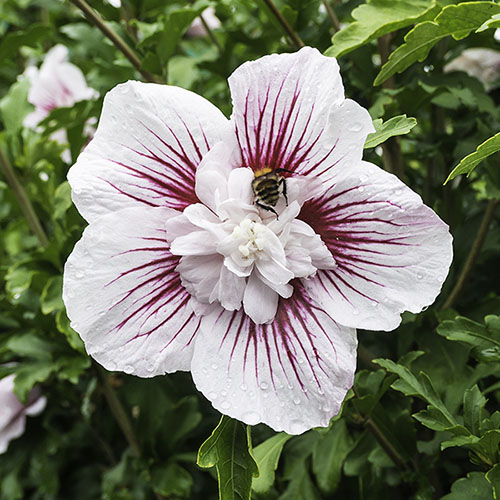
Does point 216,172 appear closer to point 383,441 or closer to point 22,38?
point 383,441

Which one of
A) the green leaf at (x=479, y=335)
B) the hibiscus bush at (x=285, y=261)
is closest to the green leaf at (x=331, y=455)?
the hibiscus bush at (x=285, y=261)

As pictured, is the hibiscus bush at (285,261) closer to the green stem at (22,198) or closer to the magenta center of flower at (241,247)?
the magenta center of flower at (241,247)

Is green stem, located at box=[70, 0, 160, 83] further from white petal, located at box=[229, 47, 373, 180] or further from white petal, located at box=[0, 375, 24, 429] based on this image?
white petal, located at box=[0, 375, 24, 429]

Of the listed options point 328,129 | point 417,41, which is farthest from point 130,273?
point 417,41

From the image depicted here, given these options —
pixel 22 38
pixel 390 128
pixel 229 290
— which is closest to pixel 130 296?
pixel 229 290

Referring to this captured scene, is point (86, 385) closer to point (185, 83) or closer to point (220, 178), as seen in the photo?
point (185, 83)
